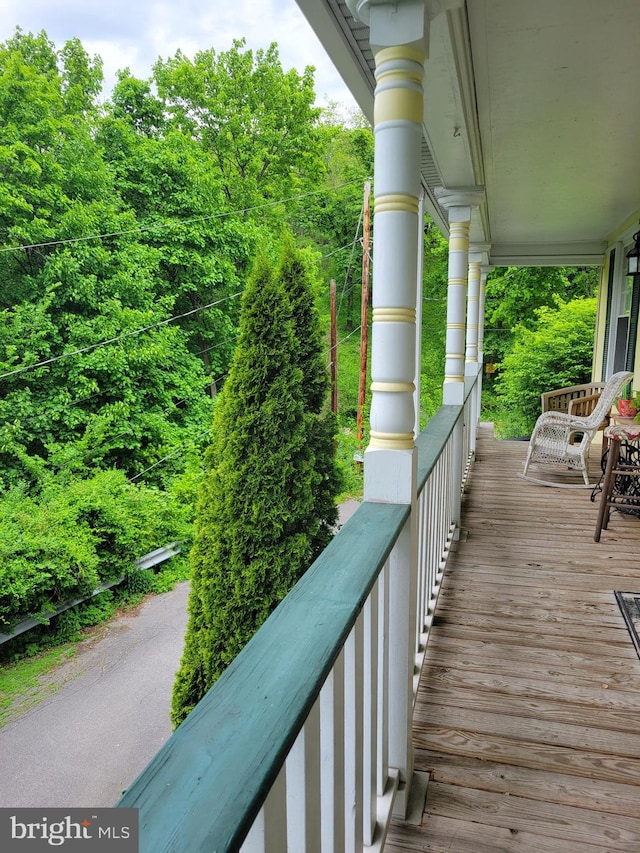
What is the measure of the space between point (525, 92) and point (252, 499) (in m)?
3.24

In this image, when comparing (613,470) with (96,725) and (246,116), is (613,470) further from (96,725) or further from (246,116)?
(246,116)

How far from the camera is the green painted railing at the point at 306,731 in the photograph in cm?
56

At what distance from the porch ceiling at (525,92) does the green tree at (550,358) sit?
8.20 meters

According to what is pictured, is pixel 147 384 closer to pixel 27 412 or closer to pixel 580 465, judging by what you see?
pixel 27 412

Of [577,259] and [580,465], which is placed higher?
[577,259]

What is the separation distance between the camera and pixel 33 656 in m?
8.58

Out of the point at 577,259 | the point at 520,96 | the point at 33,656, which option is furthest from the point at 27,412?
the point at 520,96

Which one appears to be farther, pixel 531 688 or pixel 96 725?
pixel 96 725

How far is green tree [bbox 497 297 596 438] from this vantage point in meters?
13.0

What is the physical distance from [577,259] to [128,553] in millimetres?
8608

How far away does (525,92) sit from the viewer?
299cm

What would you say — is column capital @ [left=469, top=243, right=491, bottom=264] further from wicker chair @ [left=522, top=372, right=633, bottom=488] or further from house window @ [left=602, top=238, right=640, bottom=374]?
wicker chair @ [left=522, top=372, right=633, bottom=488]

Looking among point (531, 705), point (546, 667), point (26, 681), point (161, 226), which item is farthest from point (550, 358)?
point (531, 705)

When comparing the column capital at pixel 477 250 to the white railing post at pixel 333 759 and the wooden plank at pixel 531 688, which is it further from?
the white railing post at pixel 333 759
